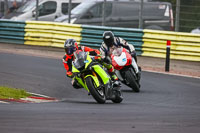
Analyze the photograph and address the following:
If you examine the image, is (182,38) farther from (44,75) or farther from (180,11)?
(44,75)

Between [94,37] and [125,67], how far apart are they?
7.29m

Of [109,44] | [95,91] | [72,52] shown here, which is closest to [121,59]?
[109,44]

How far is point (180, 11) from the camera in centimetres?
1811

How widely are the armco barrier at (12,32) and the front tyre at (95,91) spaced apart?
12.0 m

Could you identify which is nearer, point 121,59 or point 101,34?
point 121,59

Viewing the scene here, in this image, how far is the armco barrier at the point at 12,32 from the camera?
70.8ft

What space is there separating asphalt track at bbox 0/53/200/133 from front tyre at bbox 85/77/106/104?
173 millimetres

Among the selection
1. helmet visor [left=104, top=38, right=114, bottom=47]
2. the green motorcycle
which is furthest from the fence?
the green motorcycle

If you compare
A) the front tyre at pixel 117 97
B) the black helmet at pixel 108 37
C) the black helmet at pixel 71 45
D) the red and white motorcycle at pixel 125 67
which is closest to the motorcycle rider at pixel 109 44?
the black helmet at pixel 108 37

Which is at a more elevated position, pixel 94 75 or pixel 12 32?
pixel 94 75

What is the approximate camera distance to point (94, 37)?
19750 mm

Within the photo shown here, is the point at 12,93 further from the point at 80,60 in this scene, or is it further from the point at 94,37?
the point at 94,37

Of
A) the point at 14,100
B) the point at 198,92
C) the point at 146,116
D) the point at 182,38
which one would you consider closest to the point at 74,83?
the point at 14,100

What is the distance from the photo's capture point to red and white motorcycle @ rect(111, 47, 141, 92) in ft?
40.8
